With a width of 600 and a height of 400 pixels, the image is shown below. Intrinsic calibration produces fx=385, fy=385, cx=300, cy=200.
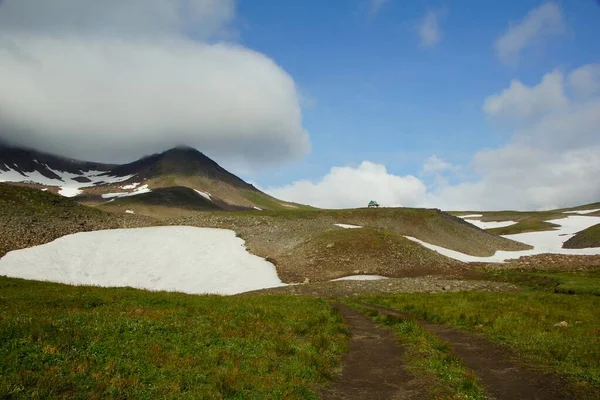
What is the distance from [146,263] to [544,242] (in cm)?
12180

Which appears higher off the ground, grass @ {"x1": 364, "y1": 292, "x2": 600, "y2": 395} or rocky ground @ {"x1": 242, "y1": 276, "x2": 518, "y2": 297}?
grass @ {"x1": 364, "y1": 292, "x2": 600, "y2": 395}

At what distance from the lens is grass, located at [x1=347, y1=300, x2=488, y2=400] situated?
Result: 41.7 feet

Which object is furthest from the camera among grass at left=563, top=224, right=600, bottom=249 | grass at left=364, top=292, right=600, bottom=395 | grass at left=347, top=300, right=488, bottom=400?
grass at left=563, top=224, right=600, bottom=249

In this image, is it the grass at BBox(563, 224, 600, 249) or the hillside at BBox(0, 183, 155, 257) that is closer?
the hillside at BBox(0, 183, 155, 257)

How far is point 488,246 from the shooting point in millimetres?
89188

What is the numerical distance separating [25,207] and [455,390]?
82.8 metres

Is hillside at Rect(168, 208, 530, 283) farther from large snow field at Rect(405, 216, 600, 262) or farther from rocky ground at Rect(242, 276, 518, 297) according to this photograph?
rocky ground at Rect(242, 276, 518, 297)

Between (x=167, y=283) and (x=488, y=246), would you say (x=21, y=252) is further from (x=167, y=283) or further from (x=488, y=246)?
(x=488, y=246)

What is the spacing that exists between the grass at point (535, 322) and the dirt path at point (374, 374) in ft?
18.0

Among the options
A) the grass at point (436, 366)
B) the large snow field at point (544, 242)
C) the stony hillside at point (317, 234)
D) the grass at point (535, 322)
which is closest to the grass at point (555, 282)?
the stony hillside at point (317, 234)

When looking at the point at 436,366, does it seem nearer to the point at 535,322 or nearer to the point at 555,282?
the point at 535,322

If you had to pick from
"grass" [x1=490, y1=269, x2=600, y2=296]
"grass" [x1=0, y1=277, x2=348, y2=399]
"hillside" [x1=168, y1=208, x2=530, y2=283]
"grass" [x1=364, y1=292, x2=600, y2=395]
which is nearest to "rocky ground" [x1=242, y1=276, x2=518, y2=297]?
"grass" [x1=490, y1=269, x2=600, y2=296]

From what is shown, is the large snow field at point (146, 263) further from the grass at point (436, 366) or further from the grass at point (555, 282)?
the grass at point (555, 282)

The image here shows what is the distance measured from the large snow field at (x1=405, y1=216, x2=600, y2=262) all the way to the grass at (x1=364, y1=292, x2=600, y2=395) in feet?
145
